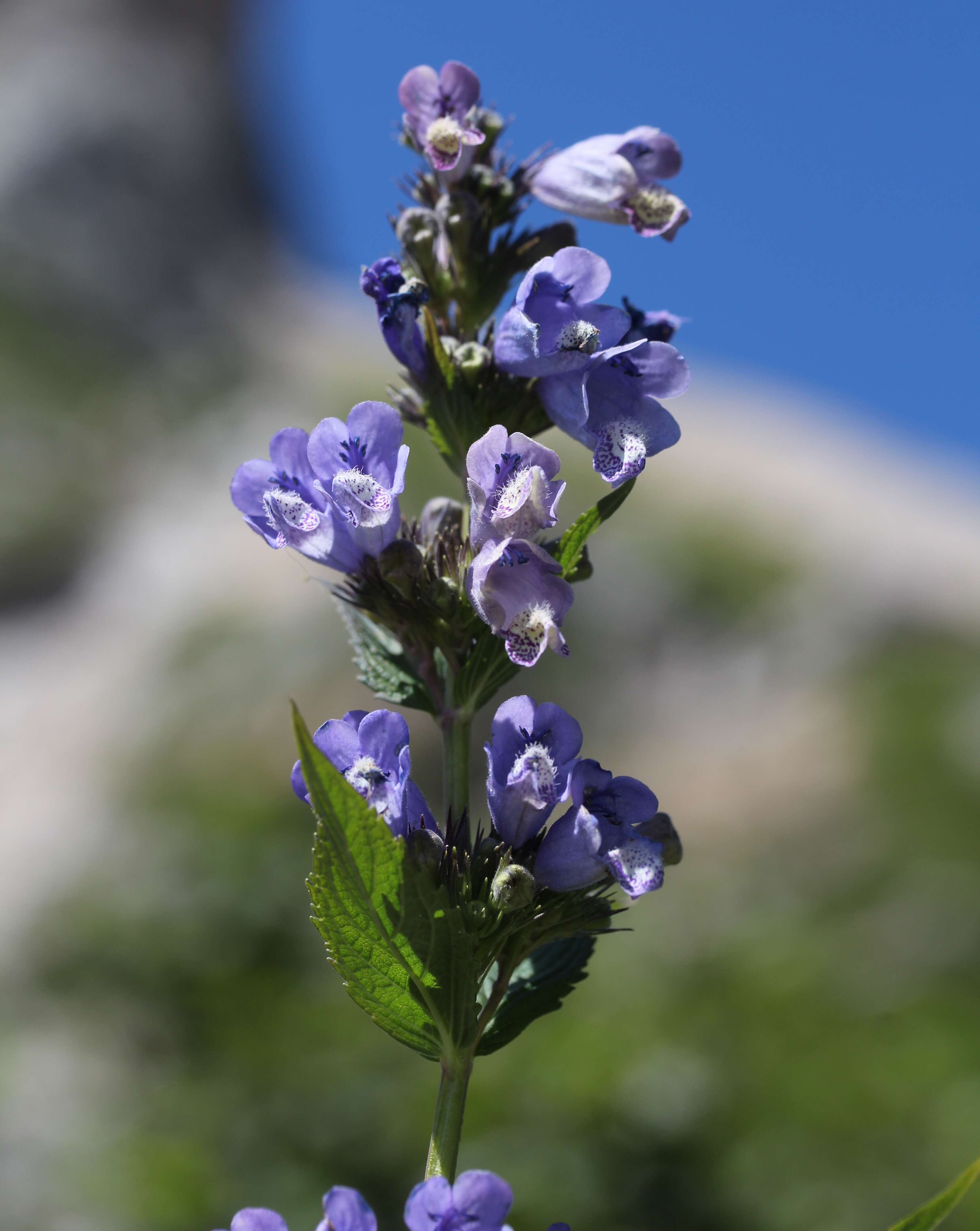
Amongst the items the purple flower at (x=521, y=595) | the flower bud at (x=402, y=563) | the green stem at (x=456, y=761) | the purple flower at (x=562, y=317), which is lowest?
the green stem at (x=456, y=761)

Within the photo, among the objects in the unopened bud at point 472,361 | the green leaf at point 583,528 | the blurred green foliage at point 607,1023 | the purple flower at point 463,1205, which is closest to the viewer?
the purple flower at point 463,1205

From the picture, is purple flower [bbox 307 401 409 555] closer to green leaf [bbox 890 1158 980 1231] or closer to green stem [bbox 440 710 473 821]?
green stem [bbox 440 710 473 821]

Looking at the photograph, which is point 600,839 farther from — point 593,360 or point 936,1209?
point 593,360

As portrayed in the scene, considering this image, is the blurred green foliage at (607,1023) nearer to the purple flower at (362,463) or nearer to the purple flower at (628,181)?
the purple flower at (362,463)

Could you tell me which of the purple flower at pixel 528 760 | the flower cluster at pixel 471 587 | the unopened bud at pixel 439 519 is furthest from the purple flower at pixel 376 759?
the unopened bud at pixel 439 519

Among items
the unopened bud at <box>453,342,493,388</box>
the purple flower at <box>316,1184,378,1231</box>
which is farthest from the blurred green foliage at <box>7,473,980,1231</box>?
the unopened bud at <box>453,342,493,388</box>

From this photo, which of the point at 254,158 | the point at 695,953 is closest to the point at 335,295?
the point at 254,158
